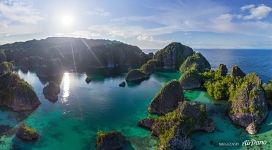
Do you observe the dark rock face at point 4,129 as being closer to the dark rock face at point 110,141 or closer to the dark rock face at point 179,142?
the dark rock face at point 110,141

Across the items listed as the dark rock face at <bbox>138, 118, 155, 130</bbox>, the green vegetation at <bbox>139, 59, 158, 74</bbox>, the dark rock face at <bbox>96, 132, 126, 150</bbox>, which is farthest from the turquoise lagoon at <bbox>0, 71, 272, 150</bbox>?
the green vegetation at <bbox>139, 59, 158, 74</bbox>

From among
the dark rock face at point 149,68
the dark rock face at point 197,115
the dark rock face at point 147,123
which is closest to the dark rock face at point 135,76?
the dark rock face at point 149,68

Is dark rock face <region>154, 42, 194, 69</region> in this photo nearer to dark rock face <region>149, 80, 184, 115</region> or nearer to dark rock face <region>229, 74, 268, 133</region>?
dark rock face <region>149, 80, 184, 115</region>

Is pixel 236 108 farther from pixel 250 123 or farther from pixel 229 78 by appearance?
pixel 229 78

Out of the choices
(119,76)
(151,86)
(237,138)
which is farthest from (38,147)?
(119,76)

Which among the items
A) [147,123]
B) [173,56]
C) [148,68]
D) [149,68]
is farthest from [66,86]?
[173,56]

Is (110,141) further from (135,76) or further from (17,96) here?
(135,76)
